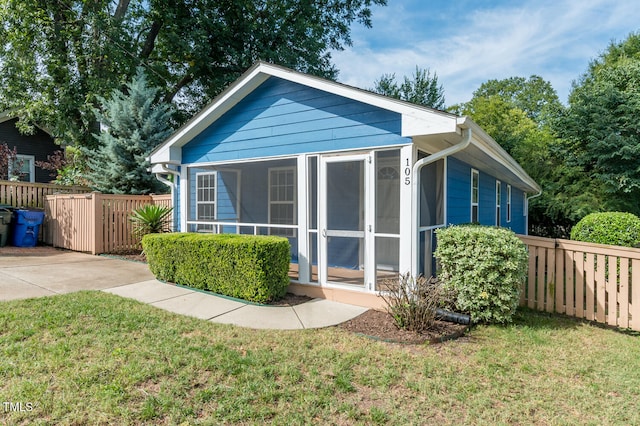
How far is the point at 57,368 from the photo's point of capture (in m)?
3.05

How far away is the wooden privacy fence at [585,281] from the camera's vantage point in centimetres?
474

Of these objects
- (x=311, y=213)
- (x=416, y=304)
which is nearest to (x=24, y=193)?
(x=311, y=213)

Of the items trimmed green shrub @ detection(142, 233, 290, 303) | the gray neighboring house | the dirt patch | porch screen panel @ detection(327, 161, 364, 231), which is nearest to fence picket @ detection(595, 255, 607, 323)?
the dirt patch

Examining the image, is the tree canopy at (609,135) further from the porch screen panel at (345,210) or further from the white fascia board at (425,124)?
the white fascia board at (425,124)

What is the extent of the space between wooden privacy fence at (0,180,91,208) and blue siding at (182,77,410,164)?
6386 millimetres

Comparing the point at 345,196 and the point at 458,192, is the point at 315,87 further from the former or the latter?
the point at 458,192

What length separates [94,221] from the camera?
29.0 ft

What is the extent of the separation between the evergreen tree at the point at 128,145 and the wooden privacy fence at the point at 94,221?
4.48 ft

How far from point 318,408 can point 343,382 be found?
42cm

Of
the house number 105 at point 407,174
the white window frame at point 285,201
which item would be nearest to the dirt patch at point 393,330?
the house number 105 at point 407,174

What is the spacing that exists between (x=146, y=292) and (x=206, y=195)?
11.1ft

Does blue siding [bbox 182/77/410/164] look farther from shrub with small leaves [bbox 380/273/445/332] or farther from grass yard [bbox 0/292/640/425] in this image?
grass yard [bbox 0/292/640/425]

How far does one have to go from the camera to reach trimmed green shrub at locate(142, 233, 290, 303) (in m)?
5.19

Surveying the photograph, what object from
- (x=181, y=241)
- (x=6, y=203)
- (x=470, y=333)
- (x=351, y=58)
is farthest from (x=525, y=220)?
(x=6, y=203)
